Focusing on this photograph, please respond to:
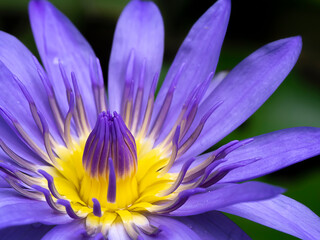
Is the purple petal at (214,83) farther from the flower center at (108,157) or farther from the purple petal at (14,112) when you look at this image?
the purple petal at (14,112)

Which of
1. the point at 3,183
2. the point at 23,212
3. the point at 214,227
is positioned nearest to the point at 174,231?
the point at 214,227

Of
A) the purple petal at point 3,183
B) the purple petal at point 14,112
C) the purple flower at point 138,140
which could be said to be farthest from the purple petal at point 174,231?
the purple petal at point 14,112

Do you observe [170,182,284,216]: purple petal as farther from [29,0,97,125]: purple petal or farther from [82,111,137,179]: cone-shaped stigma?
[29,0,97,125]: purple petal

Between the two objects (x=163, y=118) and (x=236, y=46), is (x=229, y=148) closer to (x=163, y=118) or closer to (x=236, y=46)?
(x=163, y=118)

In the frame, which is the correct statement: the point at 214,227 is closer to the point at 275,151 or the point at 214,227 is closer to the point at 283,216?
the point at 283,216

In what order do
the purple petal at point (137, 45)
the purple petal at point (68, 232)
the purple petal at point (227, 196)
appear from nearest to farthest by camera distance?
the purple petal at point (227, 196), the purple petal at point (68, 232), the purple petal at point (137, 45)
